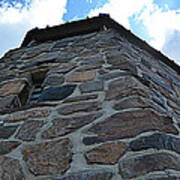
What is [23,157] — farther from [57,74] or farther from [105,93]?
[57,74]

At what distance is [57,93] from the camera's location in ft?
6.73

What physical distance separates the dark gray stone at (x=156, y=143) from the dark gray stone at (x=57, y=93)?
0.87m

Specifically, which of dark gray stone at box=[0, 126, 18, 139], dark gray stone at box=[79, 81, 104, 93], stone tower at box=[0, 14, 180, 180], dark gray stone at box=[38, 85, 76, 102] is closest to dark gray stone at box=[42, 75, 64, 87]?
stone tower at box=[0, 14, 180, 180]

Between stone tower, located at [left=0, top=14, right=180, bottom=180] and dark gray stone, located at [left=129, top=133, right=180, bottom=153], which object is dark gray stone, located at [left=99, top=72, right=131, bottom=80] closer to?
stone tower, located at [left=0, top=14, right=180, bottom=180]

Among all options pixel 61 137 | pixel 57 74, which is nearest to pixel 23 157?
pixel 61 137

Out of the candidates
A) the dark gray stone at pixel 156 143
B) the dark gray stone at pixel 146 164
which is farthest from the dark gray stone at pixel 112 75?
the dark gray stone at pixel 146 164

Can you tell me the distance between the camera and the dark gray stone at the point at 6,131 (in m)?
1.71

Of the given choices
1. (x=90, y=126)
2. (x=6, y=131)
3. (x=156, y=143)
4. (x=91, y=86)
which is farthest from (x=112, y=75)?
(x=6, y=131)

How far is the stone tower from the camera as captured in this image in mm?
1212

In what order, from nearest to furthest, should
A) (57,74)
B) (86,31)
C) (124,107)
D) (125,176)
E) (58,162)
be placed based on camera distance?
(125,176), (58,162), (124,107), (57,74), (86,31)

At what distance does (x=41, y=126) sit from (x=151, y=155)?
33.3 inches

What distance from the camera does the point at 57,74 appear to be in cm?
249

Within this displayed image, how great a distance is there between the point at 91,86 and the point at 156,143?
89cm

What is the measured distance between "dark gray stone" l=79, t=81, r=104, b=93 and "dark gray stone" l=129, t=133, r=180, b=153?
0.71m
